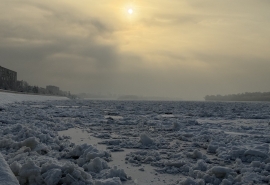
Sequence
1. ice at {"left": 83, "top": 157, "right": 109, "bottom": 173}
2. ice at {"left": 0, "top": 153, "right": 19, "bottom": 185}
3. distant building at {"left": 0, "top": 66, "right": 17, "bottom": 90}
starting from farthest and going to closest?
1. distant building at {"left": 0, "top": 66, "right": 17, "bottom": 90}
2. ice at {"left": 83, "top": 157, "right": 109, "bottom": 173}
3. ice at {"left": 0, "top": 153, "right": 19, "bottom": 185}

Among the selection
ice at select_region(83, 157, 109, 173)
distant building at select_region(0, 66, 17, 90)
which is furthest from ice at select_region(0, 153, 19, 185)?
distant building at select_region(0, 66, 17, 90)

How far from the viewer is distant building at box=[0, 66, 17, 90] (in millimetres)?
72125

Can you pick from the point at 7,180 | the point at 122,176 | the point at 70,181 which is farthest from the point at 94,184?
the point at 7,180

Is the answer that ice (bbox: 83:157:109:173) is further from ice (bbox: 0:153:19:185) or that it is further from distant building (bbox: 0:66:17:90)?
distant building (bbox: 0:66:17:90)

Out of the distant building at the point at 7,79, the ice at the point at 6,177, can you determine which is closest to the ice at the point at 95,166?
the ice at the point at 6,177

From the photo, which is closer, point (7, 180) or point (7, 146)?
point (7, 180)

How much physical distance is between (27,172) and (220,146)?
4134 millimetres

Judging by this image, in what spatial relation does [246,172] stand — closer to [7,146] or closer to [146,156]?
[146,156]

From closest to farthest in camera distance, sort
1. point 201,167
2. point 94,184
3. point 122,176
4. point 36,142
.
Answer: point 94,184, point 122,176, point 201,167, point 36,142

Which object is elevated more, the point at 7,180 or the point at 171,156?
the point at 7,180

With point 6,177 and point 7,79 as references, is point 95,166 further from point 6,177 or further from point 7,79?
point 7,79

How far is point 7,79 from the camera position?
7612cm

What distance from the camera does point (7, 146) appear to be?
4.91 m

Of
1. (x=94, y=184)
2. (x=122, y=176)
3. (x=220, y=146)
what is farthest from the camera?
(x=220, y=146)
